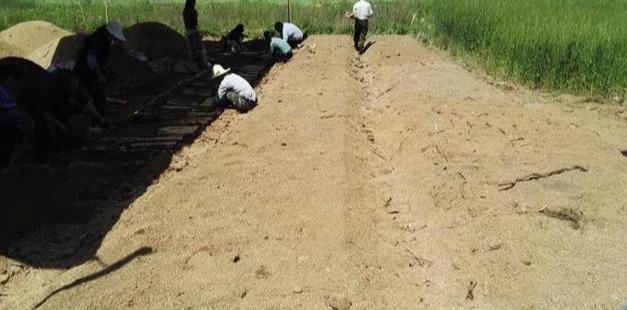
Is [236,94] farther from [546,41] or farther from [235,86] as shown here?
[546,41]

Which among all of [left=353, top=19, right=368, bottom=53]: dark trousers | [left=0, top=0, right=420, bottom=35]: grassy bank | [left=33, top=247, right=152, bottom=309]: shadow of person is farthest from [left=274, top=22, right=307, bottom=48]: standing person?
[left=33, top=247, right=152, bottom=309]: shadow of person

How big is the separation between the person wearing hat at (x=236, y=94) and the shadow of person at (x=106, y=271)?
4.22 meters

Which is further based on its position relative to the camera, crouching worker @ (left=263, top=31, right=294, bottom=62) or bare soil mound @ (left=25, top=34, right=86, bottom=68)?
crouching worker @ (left=263, top=31, right=294, bottom=62)

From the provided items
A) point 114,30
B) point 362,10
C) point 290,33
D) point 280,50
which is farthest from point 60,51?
point 362,10

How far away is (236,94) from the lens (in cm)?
823

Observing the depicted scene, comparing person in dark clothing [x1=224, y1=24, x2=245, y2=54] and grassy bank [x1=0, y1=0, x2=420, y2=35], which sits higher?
person in dark clothing [x1=224, y1=24, x2=245, y2=54]

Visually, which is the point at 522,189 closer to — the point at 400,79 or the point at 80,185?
A: the point at 80,185

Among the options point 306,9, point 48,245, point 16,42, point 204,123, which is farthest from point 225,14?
point 48,245

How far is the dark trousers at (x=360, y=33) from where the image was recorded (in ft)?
43.0

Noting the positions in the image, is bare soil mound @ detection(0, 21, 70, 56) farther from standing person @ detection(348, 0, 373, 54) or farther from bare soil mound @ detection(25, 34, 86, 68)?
standing person @ detection(348, 0, 373, 54)

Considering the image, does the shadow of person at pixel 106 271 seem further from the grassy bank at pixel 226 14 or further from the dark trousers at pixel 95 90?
the grassy bank at pixel 226 14

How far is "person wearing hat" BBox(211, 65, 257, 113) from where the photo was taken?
8.20 m

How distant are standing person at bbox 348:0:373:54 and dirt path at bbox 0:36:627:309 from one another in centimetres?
536

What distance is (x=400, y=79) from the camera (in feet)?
32.0
